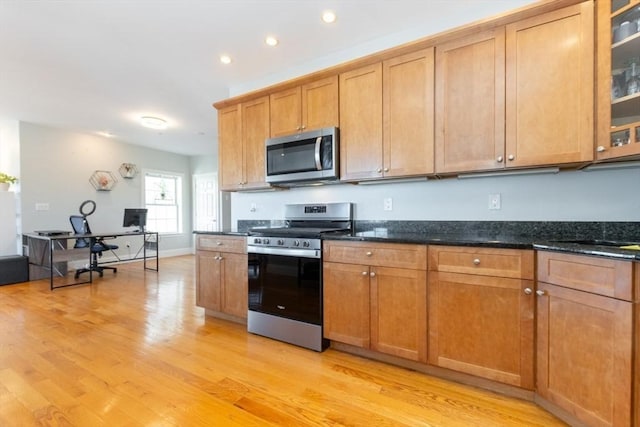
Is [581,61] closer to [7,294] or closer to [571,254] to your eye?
[571,254]

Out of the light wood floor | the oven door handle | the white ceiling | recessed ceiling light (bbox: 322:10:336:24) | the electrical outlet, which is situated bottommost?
the light wood floor

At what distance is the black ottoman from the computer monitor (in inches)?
56.9

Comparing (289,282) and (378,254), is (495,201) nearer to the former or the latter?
(378,254)

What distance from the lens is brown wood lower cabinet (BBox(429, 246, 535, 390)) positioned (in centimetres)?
164

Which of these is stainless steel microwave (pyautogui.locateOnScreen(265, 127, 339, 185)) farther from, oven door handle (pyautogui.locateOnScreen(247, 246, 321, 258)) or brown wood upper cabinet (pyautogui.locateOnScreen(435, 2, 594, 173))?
brown wood upper cabinet (pyautogui.locateOnScreen(435, 2, 594, 173))

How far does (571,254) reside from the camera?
4.72 feet

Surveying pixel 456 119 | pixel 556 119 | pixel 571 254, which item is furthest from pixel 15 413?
pixel 556 119

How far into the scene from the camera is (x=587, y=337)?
1.38 metres

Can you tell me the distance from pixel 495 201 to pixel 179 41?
3033mm

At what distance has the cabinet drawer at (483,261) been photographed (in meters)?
1.63

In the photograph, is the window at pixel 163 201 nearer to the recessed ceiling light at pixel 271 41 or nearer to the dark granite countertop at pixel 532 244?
the recessed ceiling light at pixel 271 41

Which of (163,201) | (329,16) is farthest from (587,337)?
(163,201)

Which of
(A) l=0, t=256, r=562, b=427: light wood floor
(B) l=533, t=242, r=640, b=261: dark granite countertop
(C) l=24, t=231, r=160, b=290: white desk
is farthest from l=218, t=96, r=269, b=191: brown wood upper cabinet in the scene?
(C) l=24, t=231, r=160, b=290: white desk

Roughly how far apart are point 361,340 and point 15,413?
2.01 meters
